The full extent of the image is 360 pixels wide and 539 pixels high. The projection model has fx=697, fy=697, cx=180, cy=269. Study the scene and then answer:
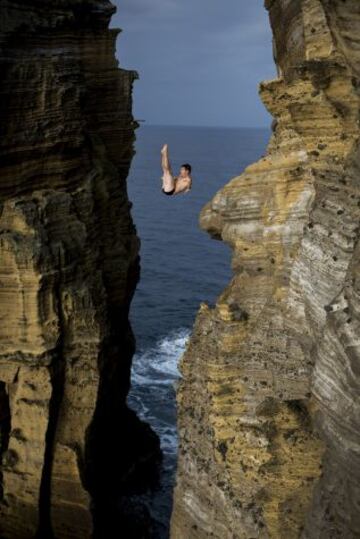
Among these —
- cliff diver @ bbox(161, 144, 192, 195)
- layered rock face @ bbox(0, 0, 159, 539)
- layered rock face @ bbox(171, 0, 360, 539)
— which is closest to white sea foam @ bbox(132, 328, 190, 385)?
layered rock face @ bbox(0, 0, 159, 539)

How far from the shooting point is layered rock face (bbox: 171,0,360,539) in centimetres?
1187

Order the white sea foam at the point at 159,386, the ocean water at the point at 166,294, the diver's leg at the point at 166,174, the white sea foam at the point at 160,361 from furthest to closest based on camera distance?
the white sea foam at the point at 160,361, the ocean water at the point at 166,294, the white sea foam at the point at 159,386, the diver's leg at the point at 166,174

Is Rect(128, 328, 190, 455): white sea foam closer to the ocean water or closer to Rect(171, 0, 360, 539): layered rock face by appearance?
the ocean water

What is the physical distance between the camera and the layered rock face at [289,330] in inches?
467

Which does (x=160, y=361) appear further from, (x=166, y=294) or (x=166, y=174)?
(x=166, y=174)

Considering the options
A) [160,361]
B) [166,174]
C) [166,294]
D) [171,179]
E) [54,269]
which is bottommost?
[160,361]

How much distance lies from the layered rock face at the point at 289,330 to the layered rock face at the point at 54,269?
6984 mm

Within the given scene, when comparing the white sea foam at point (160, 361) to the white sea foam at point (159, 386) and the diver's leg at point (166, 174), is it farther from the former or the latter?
the diver's leg at point (166, 174)

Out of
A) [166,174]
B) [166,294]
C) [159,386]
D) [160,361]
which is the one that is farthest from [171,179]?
[166,294]

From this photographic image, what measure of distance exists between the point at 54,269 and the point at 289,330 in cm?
968

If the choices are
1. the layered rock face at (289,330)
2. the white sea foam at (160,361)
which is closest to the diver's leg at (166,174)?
the layered rock face at (289,330)

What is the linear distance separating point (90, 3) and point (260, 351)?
1490 centimetres

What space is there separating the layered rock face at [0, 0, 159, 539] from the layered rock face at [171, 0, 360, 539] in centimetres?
698

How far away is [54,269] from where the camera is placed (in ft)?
69.7
